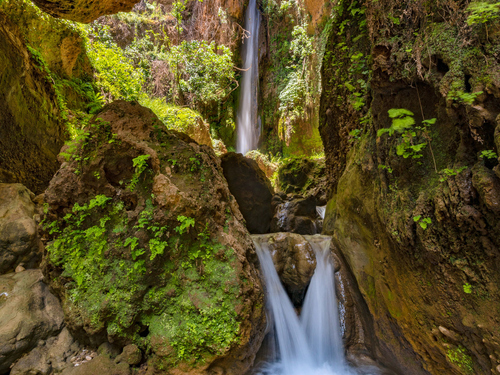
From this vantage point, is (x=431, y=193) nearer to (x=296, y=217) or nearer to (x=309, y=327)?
(x=309, y=327)

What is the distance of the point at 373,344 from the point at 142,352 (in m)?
3.74

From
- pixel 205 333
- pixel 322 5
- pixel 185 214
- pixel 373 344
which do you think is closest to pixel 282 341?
pixel 373 344

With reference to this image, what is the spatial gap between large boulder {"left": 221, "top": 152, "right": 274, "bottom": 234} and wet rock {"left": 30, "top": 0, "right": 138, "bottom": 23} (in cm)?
449

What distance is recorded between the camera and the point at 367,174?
4.23 meters

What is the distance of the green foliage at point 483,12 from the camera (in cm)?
234

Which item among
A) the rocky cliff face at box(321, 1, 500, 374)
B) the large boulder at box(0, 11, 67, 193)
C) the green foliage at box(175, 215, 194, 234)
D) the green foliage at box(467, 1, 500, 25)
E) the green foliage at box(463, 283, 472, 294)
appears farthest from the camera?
the large boulder at box(0, 11, 67, 193)

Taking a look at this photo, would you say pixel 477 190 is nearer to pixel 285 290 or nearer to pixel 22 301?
pixel 285 290

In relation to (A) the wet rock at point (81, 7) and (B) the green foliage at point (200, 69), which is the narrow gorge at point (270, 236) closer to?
(A) the wet rock at point (81, 7)

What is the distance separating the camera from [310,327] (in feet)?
15.9

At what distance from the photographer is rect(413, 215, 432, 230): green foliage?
2799mm

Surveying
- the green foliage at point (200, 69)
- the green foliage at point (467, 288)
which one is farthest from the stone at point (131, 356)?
the green foliage at point (200, 69)

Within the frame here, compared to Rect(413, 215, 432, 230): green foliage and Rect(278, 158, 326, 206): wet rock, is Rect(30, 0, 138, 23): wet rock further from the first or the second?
Rect(278, 158, 326, 206): wet rock

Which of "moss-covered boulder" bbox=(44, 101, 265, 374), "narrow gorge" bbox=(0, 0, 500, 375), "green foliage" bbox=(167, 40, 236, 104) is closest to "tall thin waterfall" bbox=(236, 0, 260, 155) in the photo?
"green foliage" bbox=(167, 40, 236, 104)

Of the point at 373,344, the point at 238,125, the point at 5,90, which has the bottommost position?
the point at 373,344
